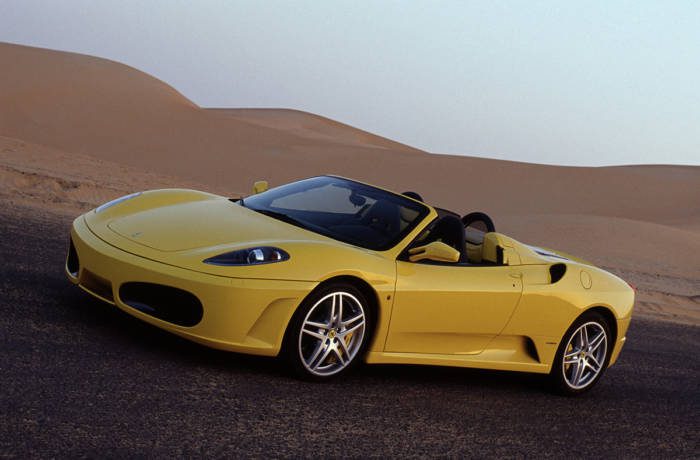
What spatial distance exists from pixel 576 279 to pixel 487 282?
1.05 meters

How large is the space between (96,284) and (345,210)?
192cm

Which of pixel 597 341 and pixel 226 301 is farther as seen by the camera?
pixel 597 341

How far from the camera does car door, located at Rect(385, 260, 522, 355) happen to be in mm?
6309

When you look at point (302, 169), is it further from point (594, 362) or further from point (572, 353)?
point (572, 353)

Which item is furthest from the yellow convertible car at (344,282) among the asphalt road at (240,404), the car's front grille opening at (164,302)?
the asphalt road at (240,404)

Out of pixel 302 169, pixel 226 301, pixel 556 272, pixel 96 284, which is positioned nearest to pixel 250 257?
pixel 226 301

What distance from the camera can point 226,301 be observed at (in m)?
5.61

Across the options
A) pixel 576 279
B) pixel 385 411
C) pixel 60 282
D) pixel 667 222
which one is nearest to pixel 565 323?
pixel 576 279

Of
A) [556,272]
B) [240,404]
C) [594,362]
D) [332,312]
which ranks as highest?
[556,272]

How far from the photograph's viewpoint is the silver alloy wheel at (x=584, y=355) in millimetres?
7555

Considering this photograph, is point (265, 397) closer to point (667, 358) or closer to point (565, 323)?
point (565, 323)

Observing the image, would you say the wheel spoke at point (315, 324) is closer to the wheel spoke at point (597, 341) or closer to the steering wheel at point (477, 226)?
the steering wheel at point (477, 226)

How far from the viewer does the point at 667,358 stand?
1021 centimetres

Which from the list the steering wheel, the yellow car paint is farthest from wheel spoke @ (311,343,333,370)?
the steering wheel
